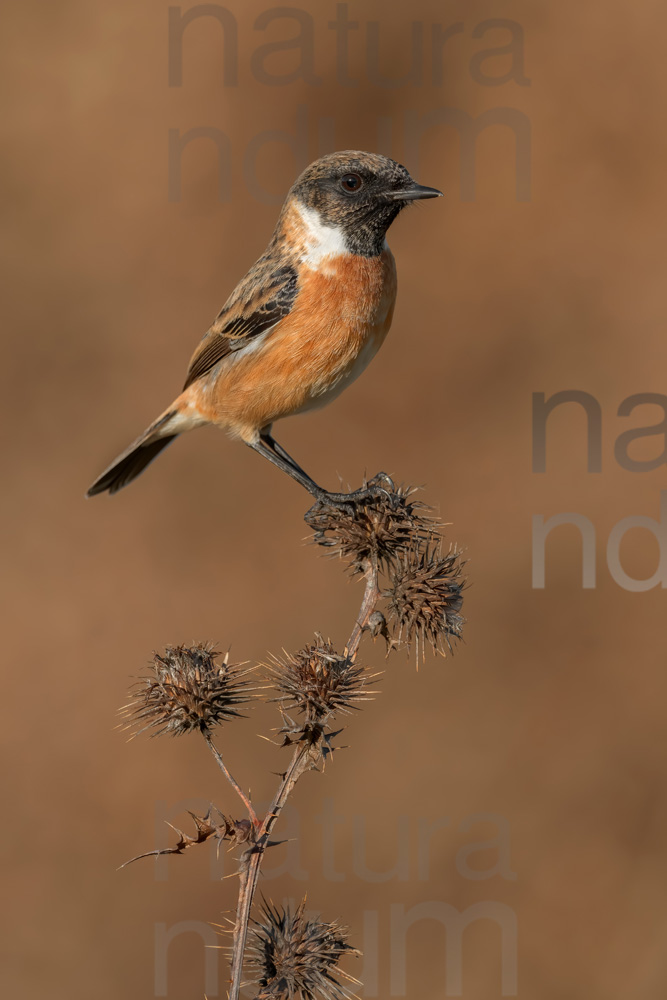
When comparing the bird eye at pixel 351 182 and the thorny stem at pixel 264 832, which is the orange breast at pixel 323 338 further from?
the thorny stem at pixel 264 832

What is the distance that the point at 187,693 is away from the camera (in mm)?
3219

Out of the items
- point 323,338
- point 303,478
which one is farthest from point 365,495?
point 303,478

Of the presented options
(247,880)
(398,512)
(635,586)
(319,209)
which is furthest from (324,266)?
(635,586)

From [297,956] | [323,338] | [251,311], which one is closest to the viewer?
[297,956]

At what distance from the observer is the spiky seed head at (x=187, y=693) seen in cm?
322

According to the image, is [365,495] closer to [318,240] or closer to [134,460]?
[318,240]

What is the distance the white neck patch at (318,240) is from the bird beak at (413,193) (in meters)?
0.35

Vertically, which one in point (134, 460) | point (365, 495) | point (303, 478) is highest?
point (134, 460)

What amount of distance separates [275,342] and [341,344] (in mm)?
382

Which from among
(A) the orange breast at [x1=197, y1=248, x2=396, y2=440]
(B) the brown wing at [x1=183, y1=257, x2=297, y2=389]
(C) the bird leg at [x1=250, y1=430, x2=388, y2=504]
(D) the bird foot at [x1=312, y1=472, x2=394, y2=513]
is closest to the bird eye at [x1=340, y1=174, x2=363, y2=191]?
(A) the orange breast at [x1=197, y1=248, x2=396, y2=440]

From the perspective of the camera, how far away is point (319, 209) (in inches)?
191

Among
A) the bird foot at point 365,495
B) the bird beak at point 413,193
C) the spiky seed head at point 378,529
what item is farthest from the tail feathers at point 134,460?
the spiky seed head at point 378,529

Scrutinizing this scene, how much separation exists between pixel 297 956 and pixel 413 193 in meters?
3.38

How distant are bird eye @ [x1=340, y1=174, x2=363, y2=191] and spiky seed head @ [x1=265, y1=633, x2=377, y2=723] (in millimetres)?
2551
